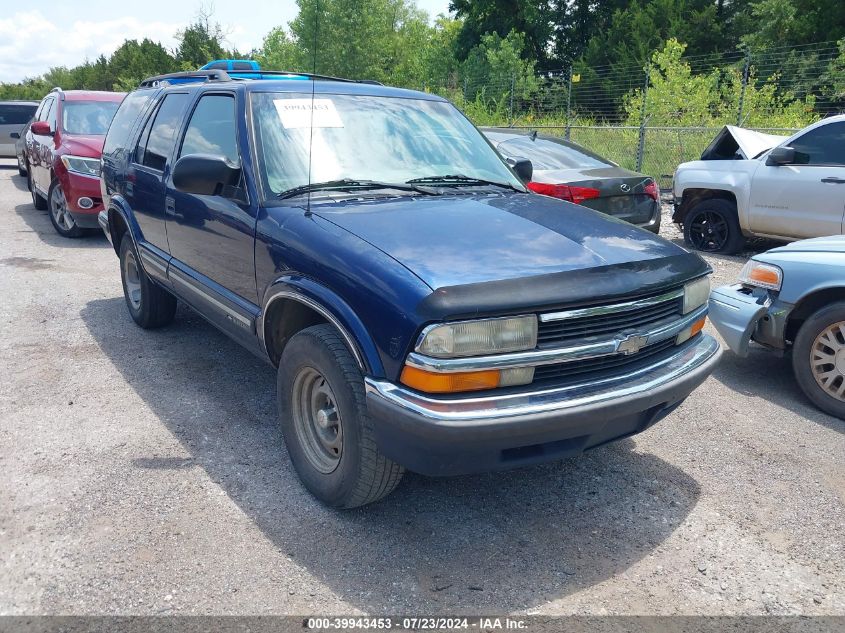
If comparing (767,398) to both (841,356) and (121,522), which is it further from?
(121,522)

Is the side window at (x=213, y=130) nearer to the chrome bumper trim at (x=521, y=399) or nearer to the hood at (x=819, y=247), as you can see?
the chrome bumper trim at (x=521, y=399)

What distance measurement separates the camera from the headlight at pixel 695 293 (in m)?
3.35

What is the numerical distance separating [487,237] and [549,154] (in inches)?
222

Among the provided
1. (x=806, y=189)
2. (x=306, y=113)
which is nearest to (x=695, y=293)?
(x=306, y=113)

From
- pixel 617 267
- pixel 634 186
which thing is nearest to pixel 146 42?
pixel 634 186

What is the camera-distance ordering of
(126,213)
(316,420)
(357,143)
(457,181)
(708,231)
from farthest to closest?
(708,231)
(126,213)
(457,181)
(357,143)
(316,420)

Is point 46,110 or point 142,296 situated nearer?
point 142,296

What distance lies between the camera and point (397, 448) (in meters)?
2.71

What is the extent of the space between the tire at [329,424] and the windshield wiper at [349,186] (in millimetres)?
796

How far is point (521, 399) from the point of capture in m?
2.69

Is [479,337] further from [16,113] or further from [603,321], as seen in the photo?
[16,113]

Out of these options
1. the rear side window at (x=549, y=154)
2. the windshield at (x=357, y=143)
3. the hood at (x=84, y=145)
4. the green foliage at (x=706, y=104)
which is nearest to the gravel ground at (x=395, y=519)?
the windshield at (x=357, y=143)

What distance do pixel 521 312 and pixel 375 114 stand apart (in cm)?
191

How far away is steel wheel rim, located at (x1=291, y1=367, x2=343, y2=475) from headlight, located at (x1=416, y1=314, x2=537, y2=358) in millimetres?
722
